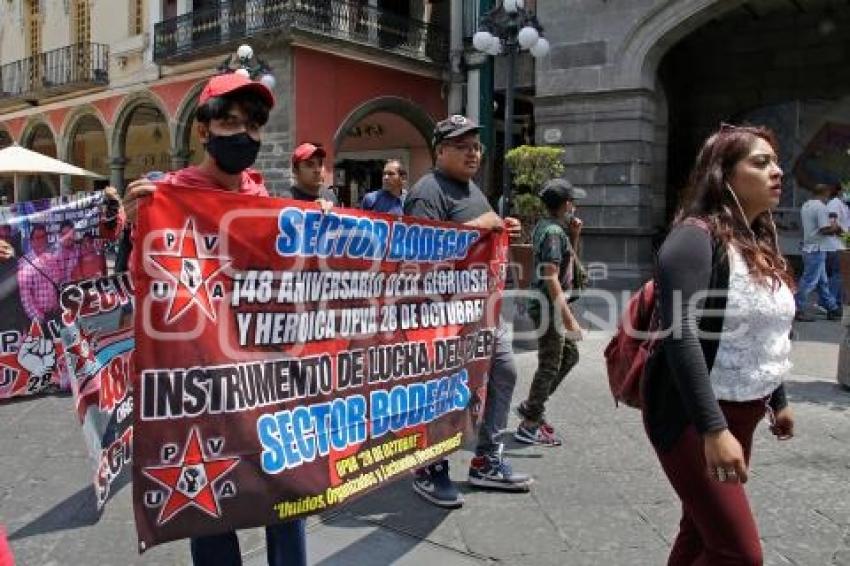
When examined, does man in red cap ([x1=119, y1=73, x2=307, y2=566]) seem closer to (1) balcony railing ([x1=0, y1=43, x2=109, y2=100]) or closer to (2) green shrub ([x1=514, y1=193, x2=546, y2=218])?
(2) green shrub ([x1=514, y1=193, x2=546, y2=218])

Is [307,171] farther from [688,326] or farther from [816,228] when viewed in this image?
[816,228]

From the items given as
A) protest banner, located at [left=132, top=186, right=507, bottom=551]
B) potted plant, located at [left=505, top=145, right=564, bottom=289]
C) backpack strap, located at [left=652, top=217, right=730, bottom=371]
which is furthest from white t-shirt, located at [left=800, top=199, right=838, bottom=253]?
backpack strap, located at [left=652, top=217, right=730, bottom=371]

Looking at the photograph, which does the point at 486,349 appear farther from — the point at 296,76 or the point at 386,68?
the point at 386,68

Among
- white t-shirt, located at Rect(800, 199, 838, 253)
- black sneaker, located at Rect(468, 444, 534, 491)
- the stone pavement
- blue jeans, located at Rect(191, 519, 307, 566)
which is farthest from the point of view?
white t-shirt, located at Rect(800, 199, 838, 253)

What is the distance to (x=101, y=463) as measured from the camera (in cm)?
334

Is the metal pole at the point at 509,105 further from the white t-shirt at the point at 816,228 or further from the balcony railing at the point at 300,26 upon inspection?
the balcony railing at the point at 300,26

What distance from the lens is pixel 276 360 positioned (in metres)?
2.62

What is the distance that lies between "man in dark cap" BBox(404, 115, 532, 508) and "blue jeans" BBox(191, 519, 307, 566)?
1.36 m

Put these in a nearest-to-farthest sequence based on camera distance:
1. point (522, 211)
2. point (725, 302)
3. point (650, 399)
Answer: point (725, 302) → point (650, 399) → point (522, 211)

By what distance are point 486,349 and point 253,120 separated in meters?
1.90

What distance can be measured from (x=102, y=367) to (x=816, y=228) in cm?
961

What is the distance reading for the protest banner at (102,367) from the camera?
11.4ft

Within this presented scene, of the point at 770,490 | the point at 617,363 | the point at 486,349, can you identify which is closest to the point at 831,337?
the point at 770,490

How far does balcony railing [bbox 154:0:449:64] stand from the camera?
57.4 ft
